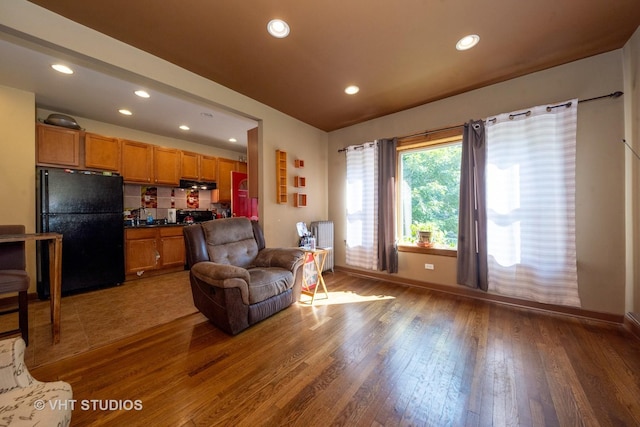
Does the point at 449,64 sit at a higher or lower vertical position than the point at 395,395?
higher

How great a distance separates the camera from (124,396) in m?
1.40

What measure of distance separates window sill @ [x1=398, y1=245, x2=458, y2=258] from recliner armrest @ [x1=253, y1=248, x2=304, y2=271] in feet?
5.48

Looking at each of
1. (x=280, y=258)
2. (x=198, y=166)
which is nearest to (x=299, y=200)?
(x=280, y=258)

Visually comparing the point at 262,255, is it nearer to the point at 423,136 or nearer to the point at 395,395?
the point at 395,395

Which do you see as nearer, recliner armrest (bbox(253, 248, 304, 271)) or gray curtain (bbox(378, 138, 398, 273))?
recliner armrest (bbox(253, 248, 304, 271))

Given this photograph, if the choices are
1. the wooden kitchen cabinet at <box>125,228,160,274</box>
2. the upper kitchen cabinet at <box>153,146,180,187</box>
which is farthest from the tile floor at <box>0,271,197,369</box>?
the upper kitchen cabinet at <box>153,146,180,187</box>

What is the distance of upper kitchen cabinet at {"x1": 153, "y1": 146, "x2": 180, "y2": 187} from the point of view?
Result: 418 cm

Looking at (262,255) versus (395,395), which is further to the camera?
(262,255)

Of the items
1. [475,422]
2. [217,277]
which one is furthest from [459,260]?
[217,277]

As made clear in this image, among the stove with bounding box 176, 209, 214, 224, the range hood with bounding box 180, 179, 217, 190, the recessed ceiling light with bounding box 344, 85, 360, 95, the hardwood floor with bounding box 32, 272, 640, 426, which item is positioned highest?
the recessed ceiling light with bounding box 344, 85, 360, 95

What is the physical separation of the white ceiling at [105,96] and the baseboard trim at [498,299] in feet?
11.0

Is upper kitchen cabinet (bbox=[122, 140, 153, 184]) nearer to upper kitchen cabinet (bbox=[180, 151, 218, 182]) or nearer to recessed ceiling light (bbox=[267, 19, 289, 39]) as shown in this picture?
upper kitchen cabinet (bbox=[180, 151, 218, 182])

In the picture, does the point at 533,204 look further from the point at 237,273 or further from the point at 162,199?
the point at 162,199

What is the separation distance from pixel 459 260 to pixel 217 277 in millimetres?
2894
